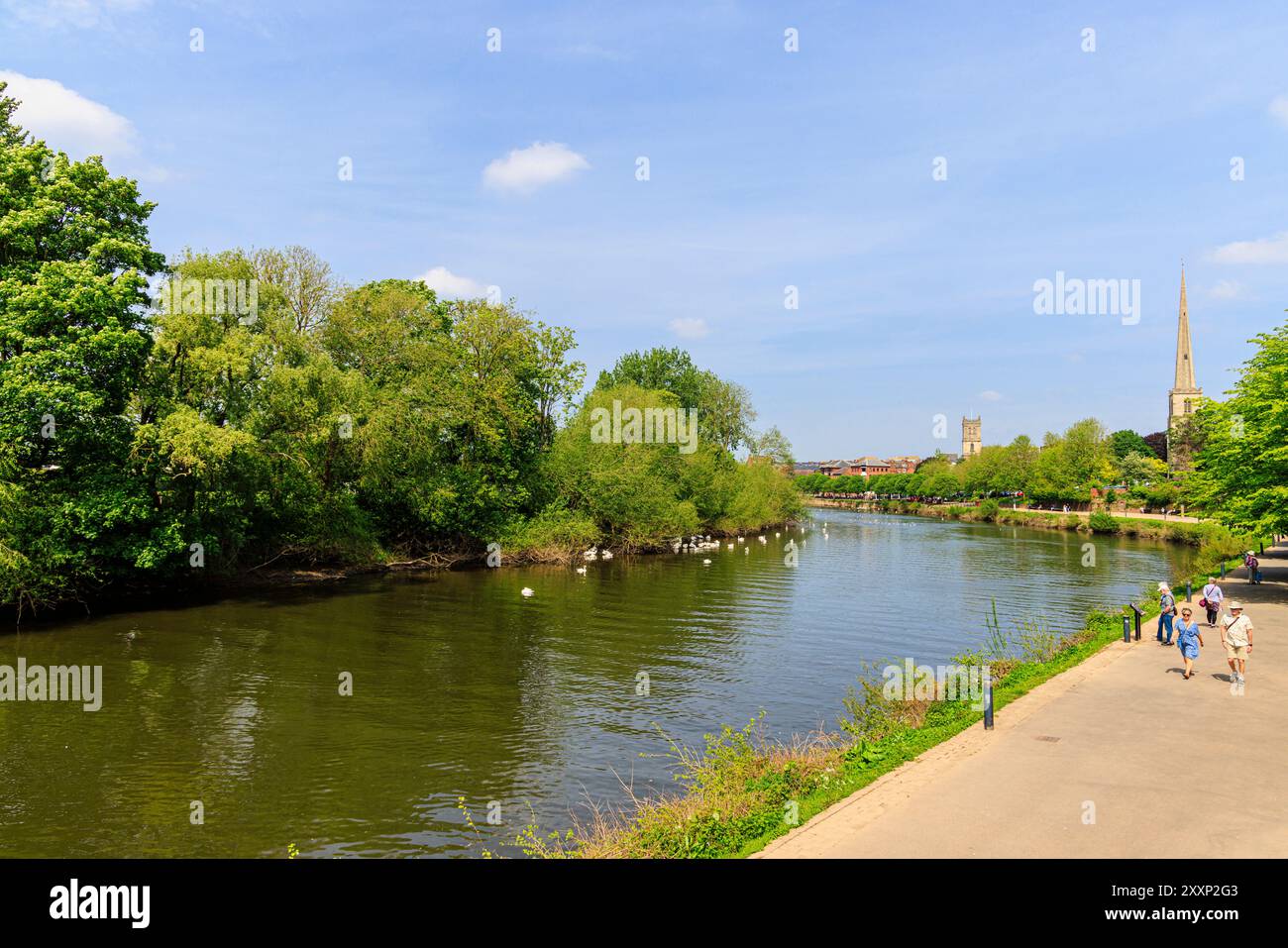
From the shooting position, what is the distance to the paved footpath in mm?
9625

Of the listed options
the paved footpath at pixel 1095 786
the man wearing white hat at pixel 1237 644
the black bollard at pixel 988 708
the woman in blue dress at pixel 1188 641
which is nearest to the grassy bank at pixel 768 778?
the paved footpath at pixel 1095 786

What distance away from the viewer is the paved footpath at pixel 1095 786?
962cm

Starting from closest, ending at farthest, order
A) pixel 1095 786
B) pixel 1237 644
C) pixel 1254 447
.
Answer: pixel 1095 786, pixel 1237 644, pixel 1254 447

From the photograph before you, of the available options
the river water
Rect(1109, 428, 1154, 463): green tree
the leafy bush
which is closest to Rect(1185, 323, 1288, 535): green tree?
the river water

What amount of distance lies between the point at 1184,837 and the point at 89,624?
113ft

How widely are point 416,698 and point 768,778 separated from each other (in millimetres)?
12136

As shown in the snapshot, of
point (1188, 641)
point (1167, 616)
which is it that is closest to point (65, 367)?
point (1188, 641)

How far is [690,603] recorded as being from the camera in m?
39.7

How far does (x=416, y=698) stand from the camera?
22016mm

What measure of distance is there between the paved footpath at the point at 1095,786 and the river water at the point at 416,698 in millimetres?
5515

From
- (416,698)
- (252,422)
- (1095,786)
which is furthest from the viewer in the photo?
(252,422)

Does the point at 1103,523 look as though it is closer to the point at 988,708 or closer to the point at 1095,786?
the point at 988,708

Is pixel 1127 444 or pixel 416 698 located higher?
pixel 1127 444
